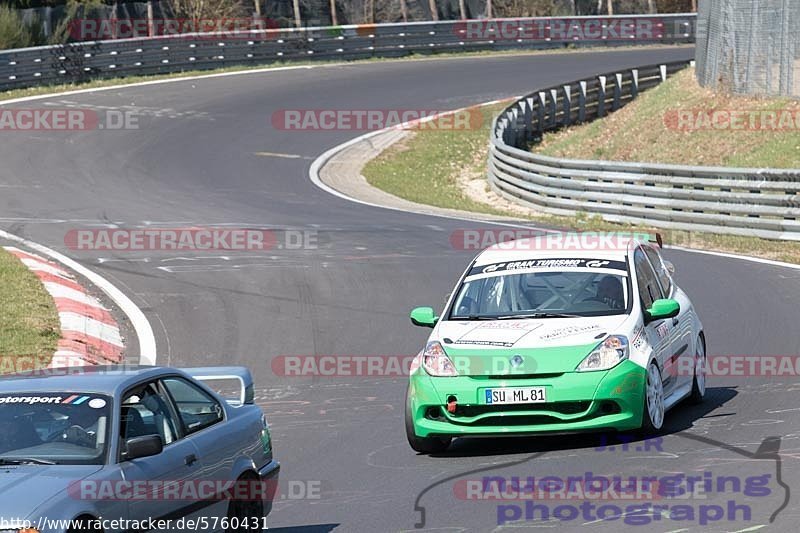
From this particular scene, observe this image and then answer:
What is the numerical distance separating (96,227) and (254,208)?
380cm

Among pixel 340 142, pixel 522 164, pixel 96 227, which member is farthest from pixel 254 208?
pixel 340 142

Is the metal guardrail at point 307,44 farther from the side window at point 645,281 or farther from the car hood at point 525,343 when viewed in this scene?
the car hood at point 525,343

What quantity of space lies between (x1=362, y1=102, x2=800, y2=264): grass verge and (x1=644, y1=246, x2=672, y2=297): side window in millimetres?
8190

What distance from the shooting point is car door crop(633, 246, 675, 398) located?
414 inches

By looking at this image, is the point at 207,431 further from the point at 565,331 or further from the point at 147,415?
the point at 565,331

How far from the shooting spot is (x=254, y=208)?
1006 inches

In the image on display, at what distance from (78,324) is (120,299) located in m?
1.79

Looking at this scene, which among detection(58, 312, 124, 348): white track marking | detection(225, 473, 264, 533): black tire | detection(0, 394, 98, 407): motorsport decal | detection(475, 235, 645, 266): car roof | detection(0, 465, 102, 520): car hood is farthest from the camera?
detection(58, 312, 124, 348): white track marking

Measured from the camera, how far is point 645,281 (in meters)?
11.2

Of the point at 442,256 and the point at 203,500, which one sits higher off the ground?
the point at 203,500

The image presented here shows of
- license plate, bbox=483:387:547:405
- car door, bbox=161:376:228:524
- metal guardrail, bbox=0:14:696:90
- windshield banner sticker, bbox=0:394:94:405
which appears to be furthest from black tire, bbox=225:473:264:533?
metal guardrail, bbox=0:14:696:90

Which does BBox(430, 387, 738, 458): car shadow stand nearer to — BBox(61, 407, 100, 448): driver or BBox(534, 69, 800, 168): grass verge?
BBox(61, 407, 100, 448): driver

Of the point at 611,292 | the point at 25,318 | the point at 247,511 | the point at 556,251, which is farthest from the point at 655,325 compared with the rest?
the point at 25,318

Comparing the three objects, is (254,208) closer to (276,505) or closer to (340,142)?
(340,142)
